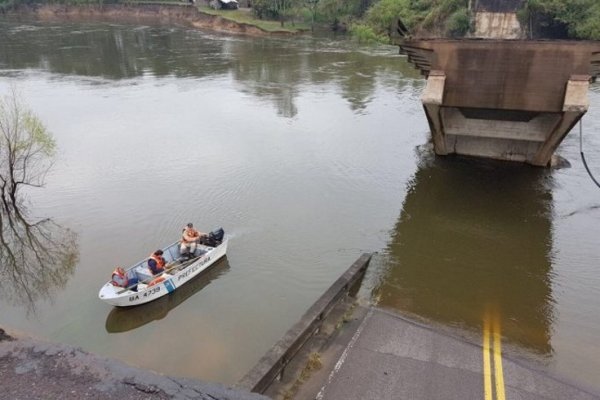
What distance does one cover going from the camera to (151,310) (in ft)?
50.2

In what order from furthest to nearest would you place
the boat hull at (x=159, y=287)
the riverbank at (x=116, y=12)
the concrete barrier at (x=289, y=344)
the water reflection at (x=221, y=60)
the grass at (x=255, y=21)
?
the riverbank at (x=116, y=12)
the grass at (x=255, y=21)
the water reflection at (x=221, y=60)
the boat hull at (x=159, y=287)
the concrete barrier at (x=289, y=344)

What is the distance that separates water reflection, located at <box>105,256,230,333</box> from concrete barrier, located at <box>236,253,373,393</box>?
576 centimetres

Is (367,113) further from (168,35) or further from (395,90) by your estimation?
(168,35)

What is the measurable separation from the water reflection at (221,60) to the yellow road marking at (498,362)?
24.8m

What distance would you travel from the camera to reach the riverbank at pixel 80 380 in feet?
19.4

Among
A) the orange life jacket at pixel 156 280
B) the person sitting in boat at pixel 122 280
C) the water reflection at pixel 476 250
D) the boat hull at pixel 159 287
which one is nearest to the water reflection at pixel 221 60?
the water reflection at pixel 476 250

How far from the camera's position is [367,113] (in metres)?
35.9

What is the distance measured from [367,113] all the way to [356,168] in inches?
444

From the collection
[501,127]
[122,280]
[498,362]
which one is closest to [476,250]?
[498,362]

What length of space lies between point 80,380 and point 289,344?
4.68 m

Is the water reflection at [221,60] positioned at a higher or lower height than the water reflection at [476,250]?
higher

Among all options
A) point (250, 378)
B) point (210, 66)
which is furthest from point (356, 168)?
point (210, 66)

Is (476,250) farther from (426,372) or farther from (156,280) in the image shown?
(156,280)

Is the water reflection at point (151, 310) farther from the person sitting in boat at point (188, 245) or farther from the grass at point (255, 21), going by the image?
the grass at point (255, 21)
